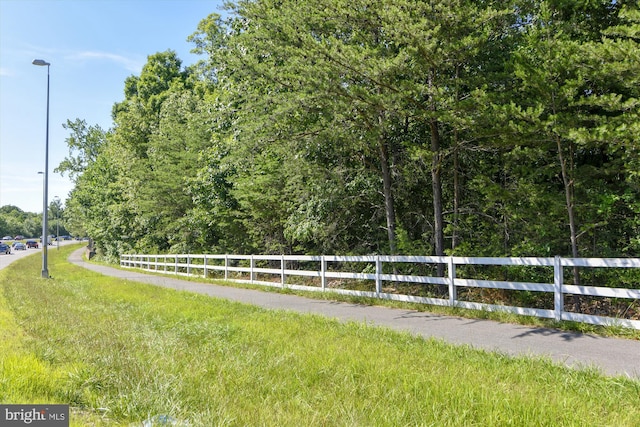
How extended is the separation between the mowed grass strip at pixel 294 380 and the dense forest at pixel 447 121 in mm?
5029

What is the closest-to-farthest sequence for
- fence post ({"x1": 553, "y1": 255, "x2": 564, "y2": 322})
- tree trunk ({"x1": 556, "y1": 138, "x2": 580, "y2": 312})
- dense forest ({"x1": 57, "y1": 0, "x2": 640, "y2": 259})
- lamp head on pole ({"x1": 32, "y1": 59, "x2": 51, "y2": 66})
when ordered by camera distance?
fence post ({"x1": 553, "y1": 255, "x2": 564, "y2": 322}), dense forest ({"x1": 57, "y1": 0, "x2": 640, "y2": 259}), tree trunk ({"x1": 556, "y1": 138, "x2": 580, "y2": 312}), lamp head on pole ({"x1": 32, "y1": 59, "x2": 51, "y2": 66})

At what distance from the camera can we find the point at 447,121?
32.1ft

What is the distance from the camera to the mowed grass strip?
12.3 ft

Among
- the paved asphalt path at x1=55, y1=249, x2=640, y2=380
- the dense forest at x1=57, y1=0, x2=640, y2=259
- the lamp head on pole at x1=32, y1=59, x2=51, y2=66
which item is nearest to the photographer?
the paved asphalt path at x1=55, y1=249, x2=640, y2=380

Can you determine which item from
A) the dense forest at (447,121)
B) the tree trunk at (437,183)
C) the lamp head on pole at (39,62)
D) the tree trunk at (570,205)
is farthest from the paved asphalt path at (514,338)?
the lamp head on pole at (39,62)

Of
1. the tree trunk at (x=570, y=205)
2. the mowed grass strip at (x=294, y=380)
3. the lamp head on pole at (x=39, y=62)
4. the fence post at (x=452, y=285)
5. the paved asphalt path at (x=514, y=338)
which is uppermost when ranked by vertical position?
the lamp head on pole at (x=39, y=62)

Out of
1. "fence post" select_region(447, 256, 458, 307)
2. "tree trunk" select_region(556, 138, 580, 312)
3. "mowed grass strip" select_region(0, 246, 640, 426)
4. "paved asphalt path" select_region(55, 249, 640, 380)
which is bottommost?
"paved asphalt path" select_region(55, 249, 640, 380)

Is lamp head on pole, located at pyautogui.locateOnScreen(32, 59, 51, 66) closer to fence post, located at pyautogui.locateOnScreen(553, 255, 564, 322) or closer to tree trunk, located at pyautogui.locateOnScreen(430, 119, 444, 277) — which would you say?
tree trunk, located at pyautogui.locateOnScreen(430, 119, 444, 277)

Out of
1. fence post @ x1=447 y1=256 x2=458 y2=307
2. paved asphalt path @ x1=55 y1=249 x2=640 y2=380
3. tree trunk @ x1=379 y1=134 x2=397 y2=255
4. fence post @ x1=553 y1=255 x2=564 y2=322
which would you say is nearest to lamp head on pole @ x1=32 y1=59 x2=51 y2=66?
tree trunk @ x1=379 y1=134 x2=397 y2=255

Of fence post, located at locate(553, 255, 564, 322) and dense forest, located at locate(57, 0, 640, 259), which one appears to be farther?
dense forest, located at locate(57, 0, 640, 259)

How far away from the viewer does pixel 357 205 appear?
14.8 meters

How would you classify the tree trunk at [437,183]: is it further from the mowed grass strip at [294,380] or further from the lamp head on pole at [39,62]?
the lamp head on pole at [39,62]

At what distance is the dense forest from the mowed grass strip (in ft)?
16.5

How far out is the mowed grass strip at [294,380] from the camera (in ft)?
12.3
